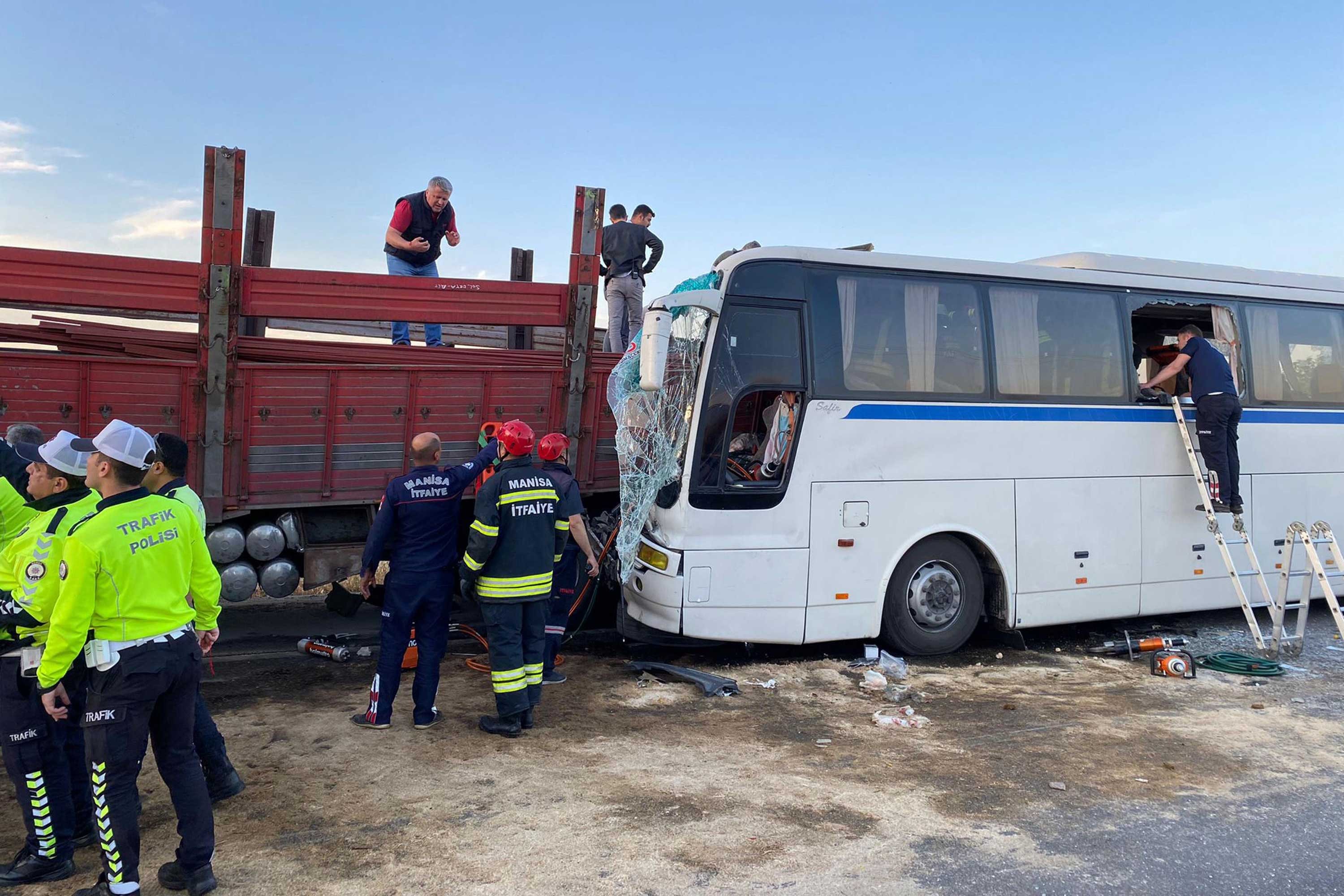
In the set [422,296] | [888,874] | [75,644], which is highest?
[422,296]

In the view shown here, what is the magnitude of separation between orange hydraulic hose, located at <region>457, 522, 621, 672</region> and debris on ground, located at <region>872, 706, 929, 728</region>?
7.24 feet

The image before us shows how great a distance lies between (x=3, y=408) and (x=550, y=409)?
140 inches

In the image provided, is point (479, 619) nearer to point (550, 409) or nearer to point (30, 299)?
point (550, 409)

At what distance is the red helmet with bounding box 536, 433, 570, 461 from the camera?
677 centimetres

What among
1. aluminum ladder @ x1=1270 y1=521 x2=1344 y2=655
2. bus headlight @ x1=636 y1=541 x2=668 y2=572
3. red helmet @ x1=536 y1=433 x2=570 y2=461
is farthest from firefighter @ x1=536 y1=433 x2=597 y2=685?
aluminum ladder @ x1=1270 y1=521 x2=1344 y2=655

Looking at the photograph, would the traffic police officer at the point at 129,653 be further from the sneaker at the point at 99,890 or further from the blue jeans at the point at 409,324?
the blue jeans at the point at 409,324

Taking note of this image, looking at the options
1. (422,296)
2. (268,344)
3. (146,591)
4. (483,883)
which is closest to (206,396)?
(268,344)

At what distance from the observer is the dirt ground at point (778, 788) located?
4.07 m

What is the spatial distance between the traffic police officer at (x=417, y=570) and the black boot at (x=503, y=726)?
0.38 m

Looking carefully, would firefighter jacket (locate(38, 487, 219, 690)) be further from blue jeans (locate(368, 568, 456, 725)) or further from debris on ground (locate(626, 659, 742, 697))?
debris on ground (locate(626, 659, 742, 697))

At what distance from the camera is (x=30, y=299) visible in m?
5.89

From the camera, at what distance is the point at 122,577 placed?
3.53m

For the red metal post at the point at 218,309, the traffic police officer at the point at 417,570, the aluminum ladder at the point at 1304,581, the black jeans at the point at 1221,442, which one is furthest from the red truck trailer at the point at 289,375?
the aluminum ladder at the point at 1304,581

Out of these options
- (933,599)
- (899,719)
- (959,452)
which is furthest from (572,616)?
(959,452)
